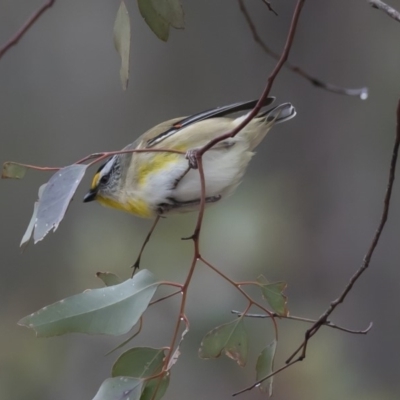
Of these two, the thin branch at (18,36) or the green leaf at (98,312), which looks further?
the green leaf at (98,312)

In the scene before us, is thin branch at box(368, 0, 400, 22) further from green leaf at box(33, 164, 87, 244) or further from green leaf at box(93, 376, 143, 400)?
green leaf at box(93, 376, 143, 400)

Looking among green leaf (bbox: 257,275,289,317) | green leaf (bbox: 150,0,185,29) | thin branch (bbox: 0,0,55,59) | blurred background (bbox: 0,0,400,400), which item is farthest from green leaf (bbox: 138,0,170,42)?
blurred background (bbox: 0,0,400,400)

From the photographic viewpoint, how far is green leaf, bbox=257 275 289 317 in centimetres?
89

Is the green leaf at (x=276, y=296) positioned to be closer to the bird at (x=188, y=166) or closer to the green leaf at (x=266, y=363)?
the green leaf at (x=266, y=363)

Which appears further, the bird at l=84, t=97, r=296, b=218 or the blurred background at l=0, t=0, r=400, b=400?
the blurred background at l=0, t=0, r=400, b=400

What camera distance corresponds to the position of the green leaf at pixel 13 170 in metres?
0.79

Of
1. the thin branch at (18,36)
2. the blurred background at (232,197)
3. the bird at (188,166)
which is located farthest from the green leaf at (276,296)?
the blurred background at (232,197)

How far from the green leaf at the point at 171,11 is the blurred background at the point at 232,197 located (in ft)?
4.21

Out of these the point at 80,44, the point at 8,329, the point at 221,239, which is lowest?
the point at 8,329

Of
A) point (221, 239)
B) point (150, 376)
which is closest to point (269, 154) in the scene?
point (221, 239)

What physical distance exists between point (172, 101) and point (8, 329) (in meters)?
0.82

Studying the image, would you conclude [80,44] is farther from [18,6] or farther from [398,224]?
[398,224]

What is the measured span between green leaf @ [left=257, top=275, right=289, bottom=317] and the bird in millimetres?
270

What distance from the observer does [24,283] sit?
2227 mm
